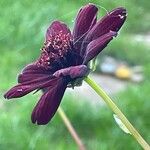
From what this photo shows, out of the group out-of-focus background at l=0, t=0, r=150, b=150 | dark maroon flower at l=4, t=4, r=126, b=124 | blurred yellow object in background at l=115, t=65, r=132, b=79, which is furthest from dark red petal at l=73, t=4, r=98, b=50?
blurred yellow object in background at l=115, t=65, r=132, b=79

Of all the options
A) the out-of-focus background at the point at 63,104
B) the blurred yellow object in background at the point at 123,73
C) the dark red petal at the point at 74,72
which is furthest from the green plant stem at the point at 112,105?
the blurred yellow object in background at the point at 123,73

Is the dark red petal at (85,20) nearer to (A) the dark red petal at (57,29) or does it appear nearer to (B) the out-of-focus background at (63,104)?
(A) the dark red petal at (57,29)

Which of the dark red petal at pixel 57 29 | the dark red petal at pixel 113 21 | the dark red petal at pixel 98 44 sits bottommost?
the dark red petal at pixel 98 44

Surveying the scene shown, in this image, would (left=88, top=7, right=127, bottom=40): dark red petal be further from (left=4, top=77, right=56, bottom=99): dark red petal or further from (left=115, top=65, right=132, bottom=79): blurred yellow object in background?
(left=115, top=65, right=132, bottom=79): blurred yellow object in background

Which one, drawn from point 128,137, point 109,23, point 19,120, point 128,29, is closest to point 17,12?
point 19,120

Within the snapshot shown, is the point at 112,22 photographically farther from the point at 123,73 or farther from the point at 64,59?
the point at 123,73

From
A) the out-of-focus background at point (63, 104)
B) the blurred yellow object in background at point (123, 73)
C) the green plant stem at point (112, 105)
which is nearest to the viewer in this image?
the green plant stem at point (112, 105)

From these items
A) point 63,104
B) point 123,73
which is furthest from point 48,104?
point 123,73

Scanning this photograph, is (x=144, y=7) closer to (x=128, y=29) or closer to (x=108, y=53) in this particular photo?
(x=128, y=29)
